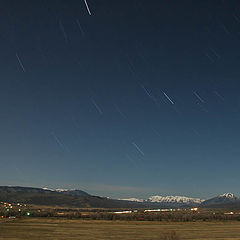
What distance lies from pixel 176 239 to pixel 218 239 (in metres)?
12.2

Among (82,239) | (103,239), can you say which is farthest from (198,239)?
(82,239)

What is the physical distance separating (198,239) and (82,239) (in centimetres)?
3140

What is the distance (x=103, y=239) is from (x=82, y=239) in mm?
5799

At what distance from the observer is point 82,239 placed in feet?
253

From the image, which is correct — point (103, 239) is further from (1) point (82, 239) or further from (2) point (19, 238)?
(2) point (19, 238)

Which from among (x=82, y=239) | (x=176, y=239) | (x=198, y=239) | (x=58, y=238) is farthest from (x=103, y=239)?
(x=198, y=239)

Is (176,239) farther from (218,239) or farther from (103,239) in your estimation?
(103,239)

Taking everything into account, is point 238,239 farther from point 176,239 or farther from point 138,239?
point 138,239

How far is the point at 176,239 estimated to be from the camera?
259ft

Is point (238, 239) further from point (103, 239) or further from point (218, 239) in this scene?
point (103, 239)

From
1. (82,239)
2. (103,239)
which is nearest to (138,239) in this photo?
(103,239)

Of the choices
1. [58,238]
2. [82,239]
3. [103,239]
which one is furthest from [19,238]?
[103,239]

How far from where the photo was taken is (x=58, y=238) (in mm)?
78375

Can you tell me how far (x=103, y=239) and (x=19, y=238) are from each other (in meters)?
22.0
